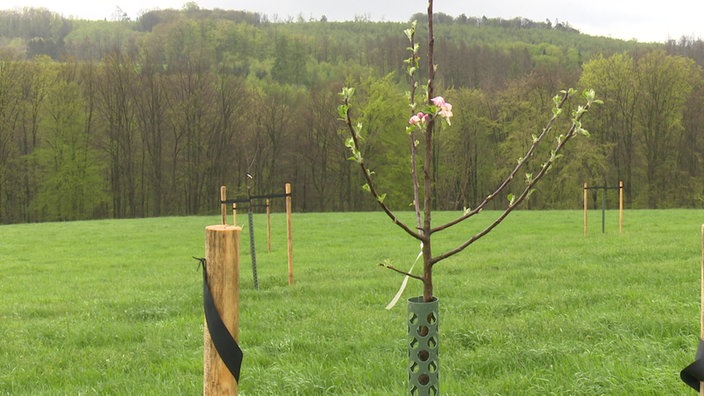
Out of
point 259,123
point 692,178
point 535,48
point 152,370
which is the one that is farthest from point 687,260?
point 535,48

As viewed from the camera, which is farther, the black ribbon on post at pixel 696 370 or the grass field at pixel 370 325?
the grass field at pixel 370 325

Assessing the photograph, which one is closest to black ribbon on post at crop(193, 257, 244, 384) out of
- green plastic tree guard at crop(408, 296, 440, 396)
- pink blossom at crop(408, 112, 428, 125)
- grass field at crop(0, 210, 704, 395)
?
green plastic tree guard at crop(408, 296, 440, 396)

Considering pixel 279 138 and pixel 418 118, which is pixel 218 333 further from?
pixel 279 138

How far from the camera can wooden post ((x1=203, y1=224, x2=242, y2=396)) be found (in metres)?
2.12

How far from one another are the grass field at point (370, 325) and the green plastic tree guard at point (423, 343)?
86.6 inches

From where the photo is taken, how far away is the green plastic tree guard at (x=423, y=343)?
2098mm

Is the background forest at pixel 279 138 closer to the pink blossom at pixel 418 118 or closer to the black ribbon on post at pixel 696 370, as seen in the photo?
the pink blossom at pixel 418 118

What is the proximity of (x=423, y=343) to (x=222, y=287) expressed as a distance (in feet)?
2.71

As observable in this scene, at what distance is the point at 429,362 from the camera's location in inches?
83.4

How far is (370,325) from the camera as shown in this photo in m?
6.50

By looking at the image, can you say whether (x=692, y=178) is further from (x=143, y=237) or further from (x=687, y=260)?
(x=143, y=237)

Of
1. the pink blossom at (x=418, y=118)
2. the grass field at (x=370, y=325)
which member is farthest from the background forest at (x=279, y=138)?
the pink blossom at (x=418, y=118)

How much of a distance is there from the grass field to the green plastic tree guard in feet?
7.22

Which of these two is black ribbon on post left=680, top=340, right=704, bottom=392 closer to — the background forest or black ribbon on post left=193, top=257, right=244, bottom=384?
black ribbon on post left=193, top=257, right=244, bottom=384
